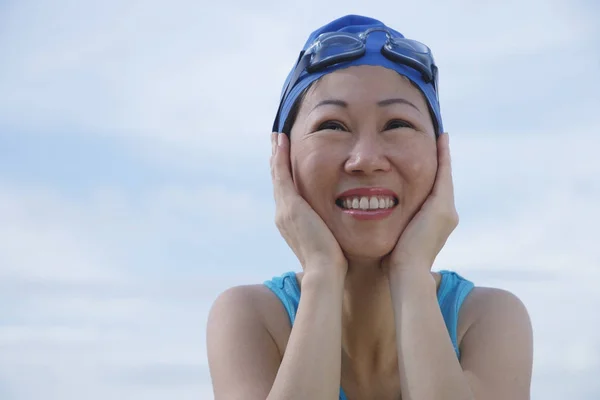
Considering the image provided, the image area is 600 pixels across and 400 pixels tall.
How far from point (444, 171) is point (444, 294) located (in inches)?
35.8

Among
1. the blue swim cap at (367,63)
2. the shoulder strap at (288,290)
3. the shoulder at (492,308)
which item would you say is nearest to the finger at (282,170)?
the blue swim cap at (367,63)

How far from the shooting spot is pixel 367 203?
4.50m

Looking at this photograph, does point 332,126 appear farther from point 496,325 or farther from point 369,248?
point 496,325

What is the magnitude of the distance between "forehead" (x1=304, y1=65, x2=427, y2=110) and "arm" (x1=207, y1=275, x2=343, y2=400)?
1132 mm

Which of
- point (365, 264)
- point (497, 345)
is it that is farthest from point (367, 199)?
point (497, 345)

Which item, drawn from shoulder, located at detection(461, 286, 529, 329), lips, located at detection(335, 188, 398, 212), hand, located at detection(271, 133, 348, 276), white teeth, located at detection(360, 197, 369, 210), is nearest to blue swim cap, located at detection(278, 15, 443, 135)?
hand, located at detection(271, 133, 348, 276)

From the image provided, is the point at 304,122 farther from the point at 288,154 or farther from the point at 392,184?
the point at 392,184

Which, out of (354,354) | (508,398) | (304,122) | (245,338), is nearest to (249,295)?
(245,338)

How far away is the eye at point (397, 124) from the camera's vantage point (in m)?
4.64

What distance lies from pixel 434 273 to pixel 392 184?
1.20m

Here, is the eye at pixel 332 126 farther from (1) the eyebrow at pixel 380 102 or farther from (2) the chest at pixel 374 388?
(2) the chest at pixel 374 388

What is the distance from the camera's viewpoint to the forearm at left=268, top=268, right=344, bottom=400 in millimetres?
4094

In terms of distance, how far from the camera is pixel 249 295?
4.93m

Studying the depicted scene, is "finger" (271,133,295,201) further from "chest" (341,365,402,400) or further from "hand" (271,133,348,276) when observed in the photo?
"chest" (341,365,402,400)
